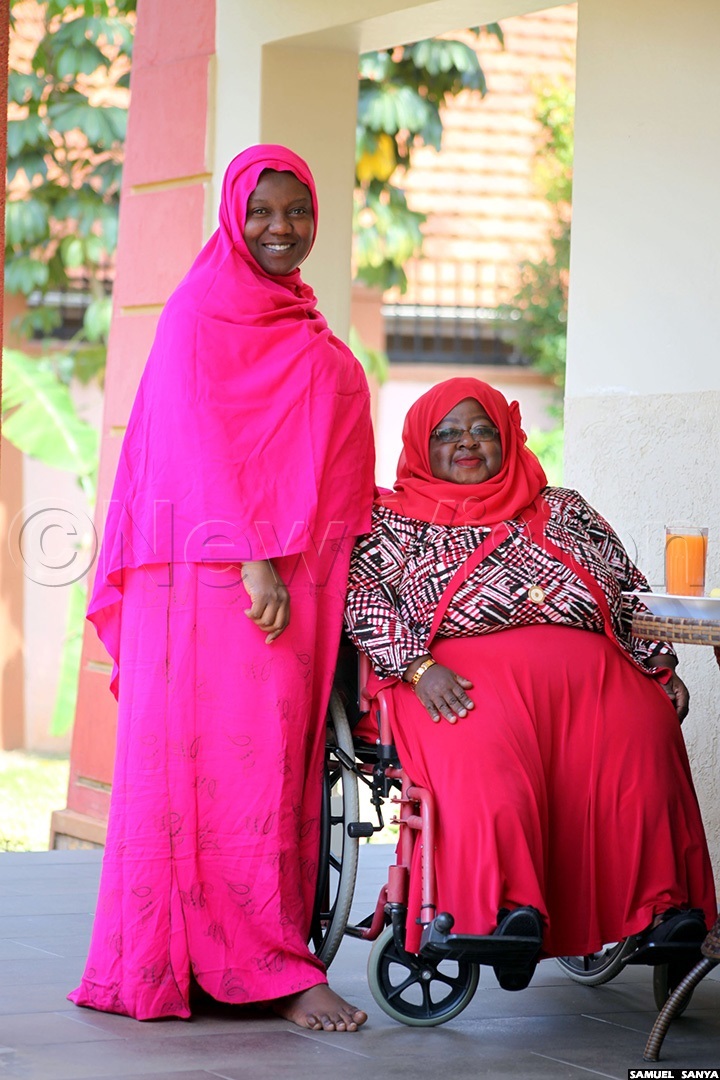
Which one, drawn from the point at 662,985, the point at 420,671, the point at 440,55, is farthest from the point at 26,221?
the point at 662,985

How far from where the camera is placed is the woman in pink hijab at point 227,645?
355cm

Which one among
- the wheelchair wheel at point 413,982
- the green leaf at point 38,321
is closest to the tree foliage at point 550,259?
the green leaf at point 38,321

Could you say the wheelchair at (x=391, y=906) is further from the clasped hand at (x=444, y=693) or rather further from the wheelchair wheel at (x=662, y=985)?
A: the clasped hand at (x=444, y=693)

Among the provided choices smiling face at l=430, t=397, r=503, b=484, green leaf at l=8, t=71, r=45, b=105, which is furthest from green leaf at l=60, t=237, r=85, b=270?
smiling face at l=430, t=397, r=503, b=484

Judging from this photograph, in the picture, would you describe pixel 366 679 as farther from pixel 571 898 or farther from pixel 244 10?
pixel 244 10

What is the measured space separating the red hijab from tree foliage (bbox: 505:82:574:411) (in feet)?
24.7

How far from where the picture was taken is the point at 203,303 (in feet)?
12.0

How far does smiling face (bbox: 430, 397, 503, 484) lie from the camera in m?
3.84

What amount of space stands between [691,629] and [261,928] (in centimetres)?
122

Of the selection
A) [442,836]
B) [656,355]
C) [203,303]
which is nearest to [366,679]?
[442,836]

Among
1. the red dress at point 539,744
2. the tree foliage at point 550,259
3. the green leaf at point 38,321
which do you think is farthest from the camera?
the tree foliage at point 550,259

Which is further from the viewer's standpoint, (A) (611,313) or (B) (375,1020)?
(A) (611,313)

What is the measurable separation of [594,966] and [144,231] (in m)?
3.52

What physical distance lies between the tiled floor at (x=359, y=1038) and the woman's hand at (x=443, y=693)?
718mm
